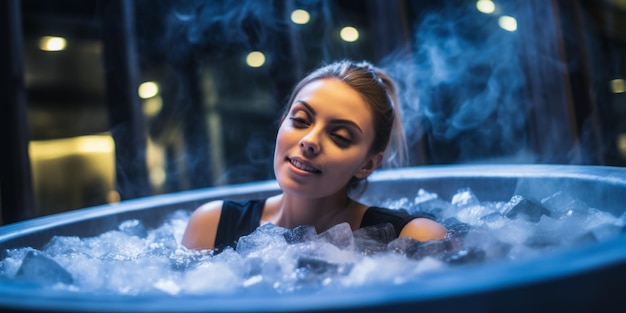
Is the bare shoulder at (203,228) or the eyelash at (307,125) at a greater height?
the eyelash at (307,125)

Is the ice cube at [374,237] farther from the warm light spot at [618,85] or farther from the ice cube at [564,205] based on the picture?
the warm light spot at [618,85]

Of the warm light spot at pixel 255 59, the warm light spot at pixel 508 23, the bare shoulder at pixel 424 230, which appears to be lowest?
the bare shoulder at pixel 424 230

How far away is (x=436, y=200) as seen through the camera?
1980 mm

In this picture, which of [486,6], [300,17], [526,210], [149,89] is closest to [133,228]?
[526,210]

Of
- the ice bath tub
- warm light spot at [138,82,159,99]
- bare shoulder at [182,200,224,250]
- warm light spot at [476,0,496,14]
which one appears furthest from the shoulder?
warm light spot at [138,82,159,99]

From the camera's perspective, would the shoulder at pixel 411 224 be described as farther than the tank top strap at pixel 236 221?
No

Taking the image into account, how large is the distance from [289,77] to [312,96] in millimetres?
1984

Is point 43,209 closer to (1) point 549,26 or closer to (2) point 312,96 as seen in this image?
(2) point 312,96

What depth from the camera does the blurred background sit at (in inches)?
106

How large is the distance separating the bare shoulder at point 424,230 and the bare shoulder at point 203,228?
638 millimetres

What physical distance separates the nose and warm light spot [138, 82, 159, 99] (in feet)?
11.7

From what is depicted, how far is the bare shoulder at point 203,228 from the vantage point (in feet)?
5.44

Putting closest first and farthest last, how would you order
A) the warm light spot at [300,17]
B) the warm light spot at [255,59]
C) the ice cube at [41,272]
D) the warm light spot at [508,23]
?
1. the ice cube at [41,272]
2. the warm light spot at [508,23]
3. the warm light spot at [300,17]
4. the warm light spot at [255,59]

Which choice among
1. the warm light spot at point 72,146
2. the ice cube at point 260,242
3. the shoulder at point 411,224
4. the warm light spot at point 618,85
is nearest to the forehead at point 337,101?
the shoulder at point 411,224
